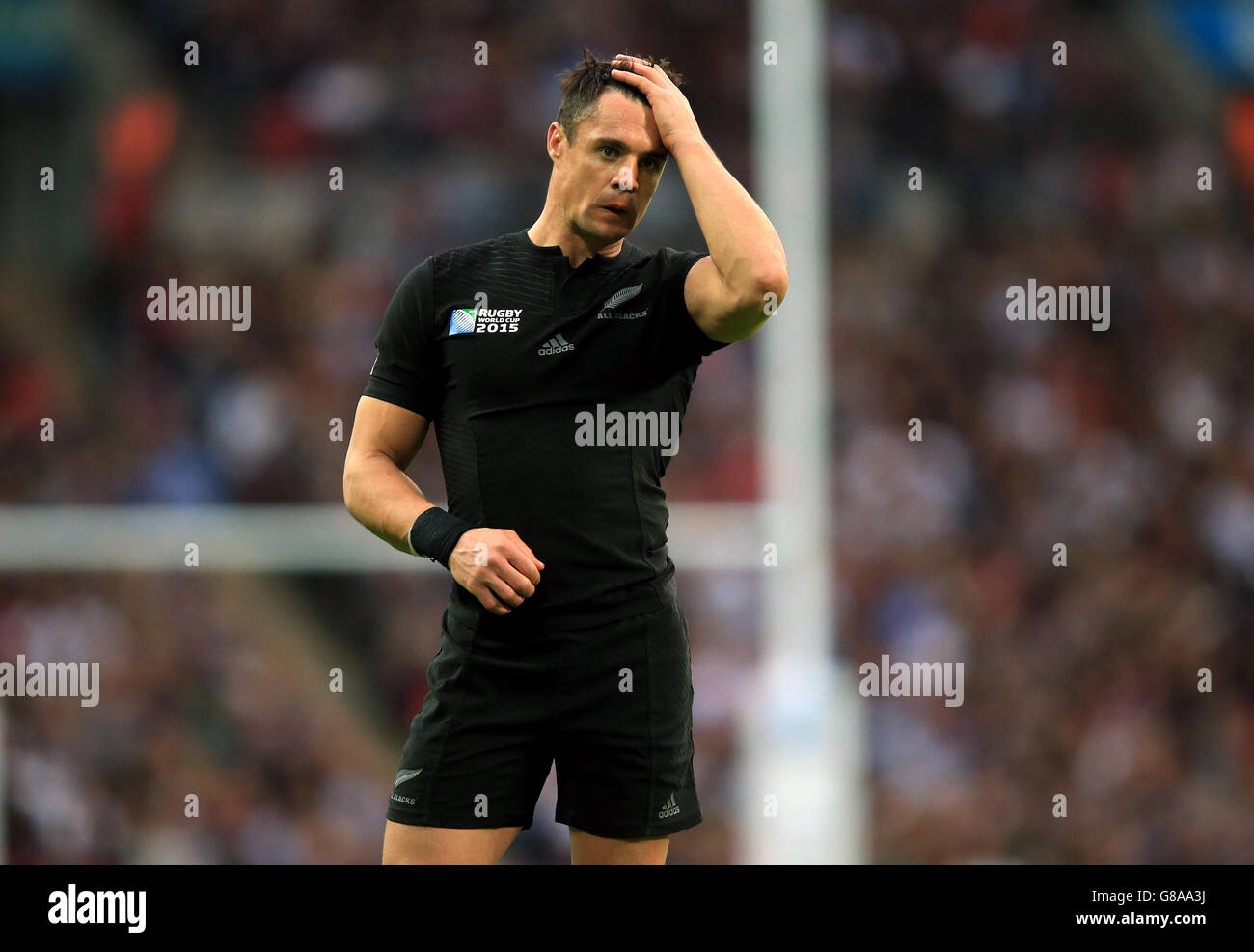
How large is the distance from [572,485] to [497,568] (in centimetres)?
25

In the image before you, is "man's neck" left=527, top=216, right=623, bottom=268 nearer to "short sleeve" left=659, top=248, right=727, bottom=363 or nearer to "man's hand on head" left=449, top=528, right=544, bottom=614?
"short sleeve" left=659, top=248, right=727, bottom=363

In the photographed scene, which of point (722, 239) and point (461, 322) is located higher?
point (722, 239)

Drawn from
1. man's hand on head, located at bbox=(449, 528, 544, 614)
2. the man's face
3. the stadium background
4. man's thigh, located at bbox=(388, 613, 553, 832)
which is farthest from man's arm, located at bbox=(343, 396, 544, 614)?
the stadium background

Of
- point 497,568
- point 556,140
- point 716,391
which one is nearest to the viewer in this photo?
point 497,568

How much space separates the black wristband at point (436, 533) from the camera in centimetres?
281

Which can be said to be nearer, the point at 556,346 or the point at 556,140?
the point at 556,346

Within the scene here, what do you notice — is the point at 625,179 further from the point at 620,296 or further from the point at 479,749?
the point at 479,749

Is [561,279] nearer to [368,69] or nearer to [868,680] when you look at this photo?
[868,680]

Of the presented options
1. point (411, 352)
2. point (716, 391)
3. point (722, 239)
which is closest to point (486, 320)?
point (411, 352)

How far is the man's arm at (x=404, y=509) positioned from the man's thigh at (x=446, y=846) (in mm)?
419

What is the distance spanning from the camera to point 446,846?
9.25 ft

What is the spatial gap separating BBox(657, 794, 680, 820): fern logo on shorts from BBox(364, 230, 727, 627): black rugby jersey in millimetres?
354

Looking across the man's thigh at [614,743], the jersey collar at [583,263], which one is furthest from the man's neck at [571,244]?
the man's thigh at [614,743]

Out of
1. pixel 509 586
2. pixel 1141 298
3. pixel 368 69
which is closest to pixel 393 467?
pixel 509 586
